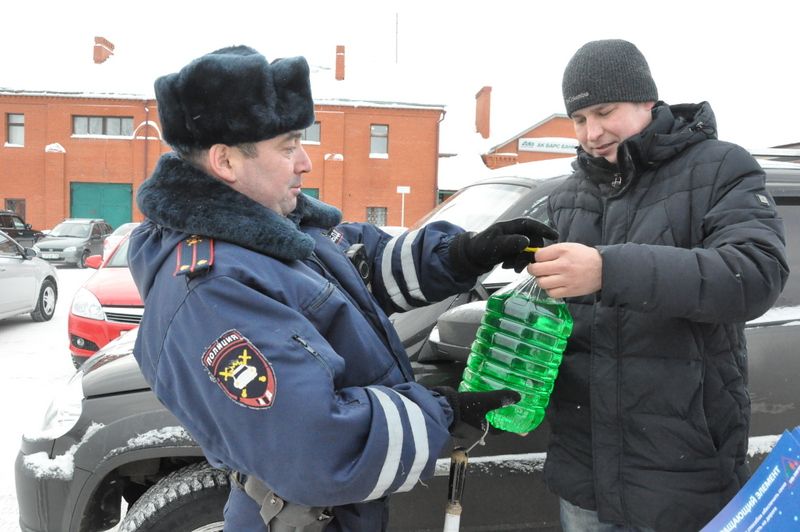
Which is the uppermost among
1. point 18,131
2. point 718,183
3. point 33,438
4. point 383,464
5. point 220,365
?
point 18,131

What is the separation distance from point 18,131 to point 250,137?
3128cm

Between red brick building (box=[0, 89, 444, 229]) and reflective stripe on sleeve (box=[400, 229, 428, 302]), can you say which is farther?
red brick building (box=[0, 89, 444, 229])

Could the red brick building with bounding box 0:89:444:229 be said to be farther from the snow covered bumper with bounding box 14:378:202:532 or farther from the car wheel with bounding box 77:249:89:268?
the snow covered bumper with bounding box 14:378:202:532

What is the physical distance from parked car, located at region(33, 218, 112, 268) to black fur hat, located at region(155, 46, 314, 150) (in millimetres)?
17771

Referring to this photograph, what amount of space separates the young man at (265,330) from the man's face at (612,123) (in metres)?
0.75

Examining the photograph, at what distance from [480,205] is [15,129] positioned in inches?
1197

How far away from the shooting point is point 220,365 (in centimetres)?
118

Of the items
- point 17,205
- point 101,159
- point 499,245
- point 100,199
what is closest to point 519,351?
point 499,245

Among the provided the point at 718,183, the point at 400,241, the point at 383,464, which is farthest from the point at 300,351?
the point at 718,183

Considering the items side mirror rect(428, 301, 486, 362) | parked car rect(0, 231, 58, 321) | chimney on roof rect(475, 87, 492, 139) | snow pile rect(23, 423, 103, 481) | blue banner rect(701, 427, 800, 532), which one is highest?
chimney on roof rect(475, 87, 492, 139)

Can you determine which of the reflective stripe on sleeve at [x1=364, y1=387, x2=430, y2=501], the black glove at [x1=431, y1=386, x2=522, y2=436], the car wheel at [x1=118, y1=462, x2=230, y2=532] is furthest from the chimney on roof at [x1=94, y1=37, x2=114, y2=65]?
the reflective stripe on sleeve at [x1=364, y1=387, x2=430, y2=501]

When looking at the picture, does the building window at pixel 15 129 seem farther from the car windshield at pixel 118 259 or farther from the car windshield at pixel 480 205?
the car windshield at pixel 480 205

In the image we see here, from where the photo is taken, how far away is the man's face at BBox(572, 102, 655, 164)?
1.68 meters

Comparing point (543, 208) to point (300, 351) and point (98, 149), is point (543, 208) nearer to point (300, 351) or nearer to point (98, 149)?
point (300, 351)
